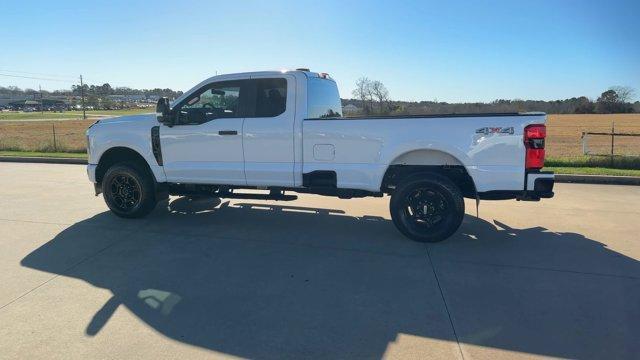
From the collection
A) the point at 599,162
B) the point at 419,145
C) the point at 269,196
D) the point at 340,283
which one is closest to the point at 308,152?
the point at 269,196

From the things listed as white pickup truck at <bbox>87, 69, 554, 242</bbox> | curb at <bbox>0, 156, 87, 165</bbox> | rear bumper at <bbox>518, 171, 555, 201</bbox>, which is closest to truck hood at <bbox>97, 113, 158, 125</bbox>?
white pickup truck at <bbox>87, 69, 554, 242</bbox>

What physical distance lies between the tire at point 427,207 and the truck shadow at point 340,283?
0.20 meters

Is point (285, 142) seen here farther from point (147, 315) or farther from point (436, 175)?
point (147, 315)

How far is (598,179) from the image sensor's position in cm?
990

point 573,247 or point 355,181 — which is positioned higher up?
point 355,181

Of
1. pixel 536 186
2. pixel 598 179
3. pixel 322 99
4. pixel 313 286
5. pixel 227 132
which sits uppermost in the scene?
pixel 322 99

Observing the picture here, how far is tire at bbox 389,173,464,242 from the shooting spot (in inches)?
213

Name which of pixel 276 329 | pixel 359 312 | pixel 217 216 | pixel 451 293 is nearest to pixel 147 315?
pixel 276 329

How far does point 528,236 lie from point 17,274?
589cm

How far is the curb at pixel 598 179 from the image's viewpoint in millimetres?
9727

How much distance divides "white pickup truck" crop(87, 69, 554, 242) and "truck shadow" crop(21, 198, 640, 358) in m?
0.54

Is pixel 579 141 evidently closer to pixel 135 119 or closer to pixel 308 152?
pixel 308 152

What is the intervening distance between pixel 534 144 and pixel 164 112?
4.64 m

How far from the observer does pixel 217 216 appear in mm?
6961
